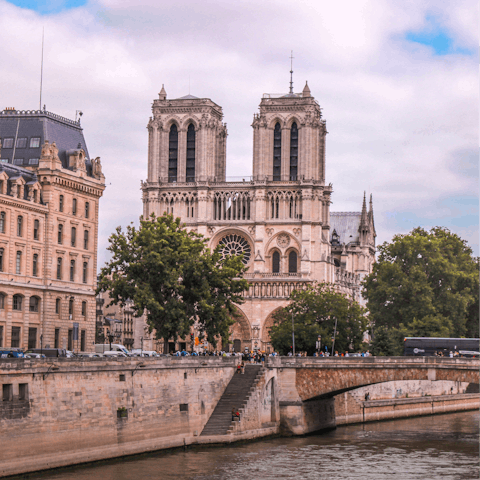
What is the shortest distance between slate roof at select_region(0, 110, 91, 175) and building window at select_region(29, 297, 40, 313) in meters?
11.2

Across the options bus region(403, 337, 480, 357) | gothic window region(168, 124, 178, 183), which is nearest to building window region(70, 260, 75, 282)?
bus region(403, 337, 480, 357)

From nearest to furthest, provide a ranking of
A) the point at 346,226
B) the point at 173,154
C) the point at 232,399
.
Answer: the point at 232,399
the point at 173,154
the point at 346,226

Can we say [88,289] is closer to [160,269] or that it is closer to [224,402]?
[160,269]

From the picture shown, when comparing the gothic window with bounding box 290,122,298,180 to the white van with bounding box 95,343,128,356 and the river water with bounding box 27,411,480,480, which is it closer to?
the white van with bounding box 95,343,128,356

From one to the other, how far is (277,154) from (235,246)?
46.4 feet

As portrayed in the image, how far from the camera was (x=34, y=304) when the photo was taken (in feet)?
259

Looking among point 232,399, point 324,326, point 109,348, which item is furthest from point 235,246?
point 232,399

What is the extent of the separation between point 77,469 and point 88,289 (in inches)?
1414

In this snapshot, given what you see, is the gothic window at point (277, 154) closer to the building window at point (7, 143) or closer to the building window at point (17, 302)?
the building window at point (7, 143)

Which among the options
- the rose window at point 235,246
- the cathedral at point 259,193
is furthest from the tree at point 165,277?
the rose window at point 235,246

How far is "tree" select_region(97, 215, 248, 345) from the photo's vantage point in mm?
81438

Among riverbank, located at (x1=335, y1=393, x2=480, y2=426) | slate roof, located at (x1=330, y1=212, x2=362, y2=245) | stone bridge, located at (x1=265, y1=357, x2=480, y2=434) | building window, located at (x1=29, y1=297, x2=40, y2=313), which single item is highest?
slate roof, located at (x1=330, y1=212, x2=362, y2=245)

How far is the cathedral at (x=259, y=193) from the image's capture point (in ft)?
463

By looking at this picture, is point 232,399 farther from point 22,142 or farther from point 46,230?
point 22,142
